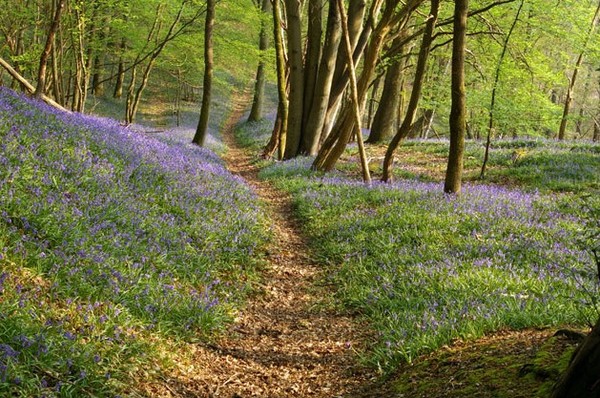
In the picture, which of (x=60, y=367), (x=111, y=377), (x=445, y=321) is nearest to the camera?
(x=60, y=367)

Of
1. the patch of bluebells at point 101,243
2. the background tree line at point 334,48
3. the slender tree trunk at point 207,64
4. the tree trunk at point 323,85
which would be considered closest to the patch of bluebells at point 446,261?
the patch of bluebells at point 101,243

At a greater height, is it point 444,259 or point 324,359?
point 444,259

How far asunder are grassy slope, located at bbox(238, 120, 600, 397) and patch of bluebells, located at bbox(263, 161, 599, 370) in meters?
0.02

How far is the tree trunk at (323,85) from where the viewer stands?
1703cm

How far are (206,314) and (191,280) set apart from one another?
92cm

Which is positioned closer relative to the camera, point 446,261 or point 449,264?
point 449,264

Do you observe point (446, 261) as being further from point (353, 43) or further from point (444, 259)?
Result: point (353, 43)

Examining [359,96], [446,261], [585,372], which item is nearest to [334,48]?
[359,96]

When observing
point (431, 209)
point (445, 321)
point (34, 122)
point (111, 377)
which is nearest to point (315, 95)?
point (431, 209)

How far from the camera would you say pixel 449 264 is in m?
6.95

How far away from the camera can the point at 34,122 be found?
795 cm

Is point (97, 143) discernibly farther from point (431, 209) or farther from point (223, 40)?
point (223, 40)

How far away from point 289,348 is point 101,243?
2.46 metres

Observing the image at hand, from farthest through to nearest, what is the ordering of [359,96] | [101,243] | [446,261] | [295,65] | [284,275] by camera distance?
[295,65], [359,96], [284,275], [446,261], [101,243]
